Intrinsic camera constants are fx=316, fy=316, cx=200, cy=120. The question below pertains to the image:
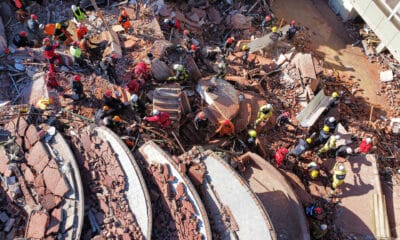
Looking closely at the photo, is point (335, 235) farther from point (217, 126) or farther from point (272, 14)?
point (272, 14)

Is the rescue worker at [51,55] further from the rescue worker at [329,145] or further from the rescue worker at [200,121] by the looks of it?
the rescue worker at [329,145]

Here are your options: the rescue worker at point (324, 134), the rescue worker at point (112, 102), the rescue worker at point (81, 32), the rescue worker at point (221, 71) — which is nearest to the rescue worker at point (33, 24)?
the rescue worker at point (81, 32)

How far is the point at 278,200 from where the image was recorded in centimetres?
1177

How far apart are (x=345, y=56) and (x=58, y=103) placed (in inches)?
638

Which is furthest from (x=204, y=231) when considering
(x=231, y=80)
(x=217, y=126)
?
(x=231, y=80)

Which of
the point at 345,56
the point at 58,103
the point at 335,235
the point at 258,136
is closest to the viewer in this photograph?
the point at 335,235

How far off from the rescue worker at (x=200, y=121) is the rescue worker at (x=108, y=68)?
421cm

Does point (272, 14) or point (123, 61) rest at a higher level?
point (272, 14)

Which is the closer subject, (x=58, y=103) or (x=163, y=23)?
(x=58, y=103)

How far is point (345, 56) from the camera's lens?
19125 mm

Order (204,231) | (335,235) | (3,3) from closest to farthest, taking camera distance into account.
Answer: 1. (204,231)
2. (335,235)
3. (3,3)

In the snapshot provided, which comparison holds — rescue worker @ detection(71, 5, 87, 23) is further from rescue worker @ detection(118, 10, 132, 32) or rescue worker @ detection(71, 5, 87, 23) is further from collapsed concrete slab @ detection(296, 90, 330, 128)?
collapsed concrete slab @ detection(296, 90, 330, 128)

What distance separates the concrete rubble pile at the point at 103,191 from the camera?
1048cm

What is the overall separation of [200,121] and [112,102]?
3.66 m
